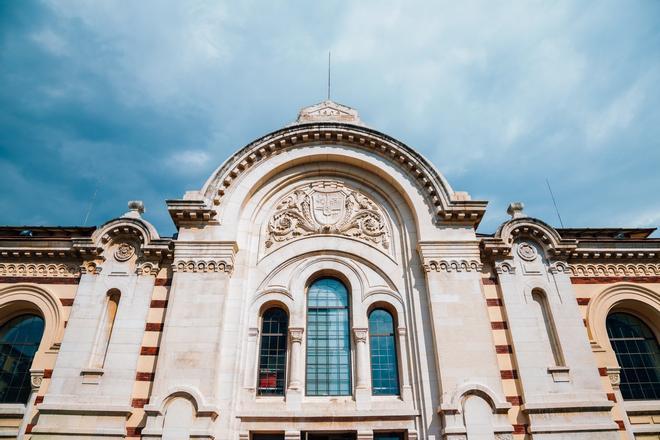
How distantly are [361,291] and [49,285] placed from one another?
12.1m

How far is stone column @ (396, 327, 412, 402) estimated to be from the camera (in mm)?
13695

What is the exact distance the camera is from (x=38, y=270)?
52.4 ft

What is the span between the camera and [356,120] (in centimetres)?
1916

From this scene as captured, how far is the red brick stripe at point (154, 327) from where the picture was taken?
1452cm

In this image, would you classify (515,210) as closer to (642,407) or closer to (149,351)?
(642,407)

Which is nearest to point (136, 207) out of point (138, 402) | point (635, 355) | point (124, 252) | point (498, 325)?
point (124, 252)

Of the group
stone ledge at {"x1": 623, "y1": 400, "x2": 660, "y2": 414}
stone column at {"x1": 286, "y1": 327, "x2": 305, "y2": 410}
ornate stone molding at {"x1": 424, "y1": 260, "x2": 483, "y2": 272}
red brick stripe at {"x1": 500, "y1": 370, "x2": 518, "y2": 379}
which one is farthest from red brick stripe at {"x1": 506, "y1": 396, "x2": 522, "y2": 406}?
stone column at {"x1": 286, "y1": 327, "x2": 305, "y2": 410}

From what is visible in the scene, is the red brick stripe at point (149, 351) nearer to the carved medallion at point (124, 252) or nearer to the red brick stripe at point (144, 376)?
the red brick stripe at point (144, 376)

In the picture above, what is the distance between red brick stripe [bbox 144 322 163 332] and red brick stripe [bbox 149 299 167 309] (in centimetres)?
60

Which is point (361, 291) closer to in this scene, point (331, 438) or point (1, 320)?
point (331, 438)

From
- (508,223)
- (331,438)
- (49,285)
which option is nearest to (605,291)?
(508,223)

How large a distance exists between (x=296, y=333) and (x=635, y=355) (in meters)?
12.9

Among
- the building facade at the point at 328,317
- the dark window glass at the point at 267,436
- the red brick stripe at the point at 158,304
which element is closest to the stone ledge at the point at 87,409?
the building facade at the point at 328,317

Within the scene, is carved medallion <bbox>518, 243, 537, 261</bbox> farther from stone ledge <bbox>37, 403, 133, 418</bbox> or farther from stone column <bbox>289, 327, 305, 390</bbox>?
stone ledge <bbox>37, 403, 133, 418</bbox>
